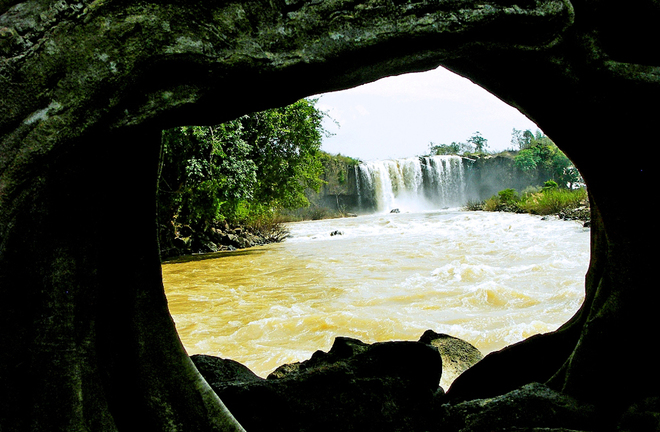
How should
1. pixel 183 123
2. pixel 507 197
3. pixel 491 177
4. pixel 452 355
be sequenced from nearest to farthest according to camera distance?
pixel 183 123 < pixel 452 355 < pixel 507 197 < pixel 491 177

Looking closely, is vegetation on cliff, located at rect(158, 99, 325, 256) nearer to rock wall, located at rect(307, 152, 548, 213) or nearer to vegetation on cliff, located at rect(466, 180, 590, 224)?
vegetation on cliff, located at rect(466, 180, 590, 224)

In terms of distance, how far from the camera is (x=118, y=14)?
1.33 meters

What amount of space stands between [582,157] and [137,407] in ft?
6.89

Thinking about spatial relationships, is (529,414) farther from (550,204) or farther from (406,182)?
(406,182)

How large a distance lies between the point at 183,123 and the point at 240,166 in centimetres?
1119

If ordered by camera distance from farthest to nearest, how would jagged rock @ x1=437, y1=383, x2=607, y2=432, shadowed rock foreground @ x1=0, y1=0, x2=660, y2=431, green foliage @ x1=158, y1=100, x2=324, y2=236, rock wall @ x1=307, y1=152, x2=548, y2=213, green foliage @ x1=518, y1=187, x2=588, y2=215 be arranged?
rock wall @ x1=307, y1=152, x2=548, y2=213
green foliage @ x1=518, y1=187, x2=588, y2=215
green foliage @ x1=158, y1=100, x2=324, y2=236
jagged rock @ x1=437, y1=383, x2=607, y2=432
shadowed rock foreground @ x1=0, y1=0, x2=660, y2=431

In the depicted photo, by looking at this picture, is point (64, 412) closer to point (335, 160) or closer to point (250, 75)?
point (250, 75)

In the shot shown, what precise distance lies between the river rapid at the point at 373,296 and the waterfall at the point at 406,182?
23.7 meters

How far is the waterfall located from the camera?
36500 mm

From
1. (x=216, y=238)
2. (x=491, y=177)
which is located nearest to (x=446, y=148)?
(x=491, y=177)

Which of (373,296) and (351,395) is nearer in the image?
(351,395)

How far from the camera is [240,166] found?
12.6m

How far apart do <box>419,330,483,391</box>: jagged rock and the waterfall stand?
1291 inches

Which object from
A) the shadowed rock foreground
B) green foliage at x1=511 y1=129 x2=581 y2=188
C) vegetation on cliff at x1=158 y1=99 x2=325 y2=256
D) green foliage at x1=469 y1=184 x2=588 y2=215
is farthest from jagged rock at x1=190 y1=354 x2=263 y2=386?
green foliage at x1=511 y1=129 x2=581 y2=188
